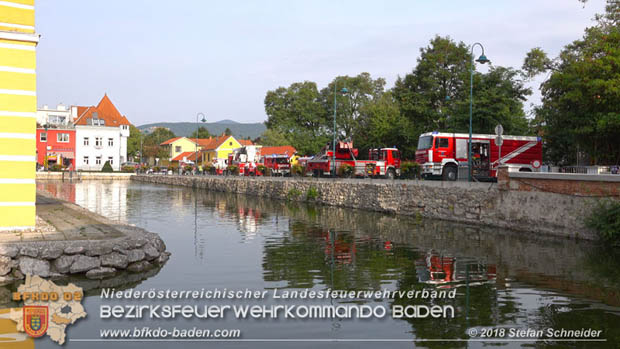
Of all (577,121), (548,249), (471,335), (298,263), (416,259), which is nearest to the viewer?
(471,335)

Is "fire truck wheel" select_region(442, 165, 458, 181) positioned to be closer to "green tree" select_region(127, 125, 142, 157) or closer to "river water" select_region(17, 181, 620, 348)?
"river water" select_region(17, 181, 620, 348)

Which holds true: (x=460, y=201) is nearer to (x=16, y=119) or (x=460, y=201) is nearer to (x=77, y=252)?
(x=77, y=252)

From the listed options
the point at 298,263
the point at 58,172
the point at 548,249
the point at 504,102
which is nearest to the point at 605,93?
the point at 548,249

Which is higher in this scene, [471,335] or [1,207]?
[1,207]

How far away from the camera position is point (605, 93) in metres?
24.8

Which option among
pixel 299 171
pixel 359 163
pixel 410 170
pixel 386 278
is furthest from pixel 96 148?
pixel 386 278

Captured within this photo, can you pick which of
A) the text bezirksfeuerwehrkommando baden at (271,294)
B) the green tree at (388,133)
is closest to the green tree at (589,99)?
the green tree at (388,133)

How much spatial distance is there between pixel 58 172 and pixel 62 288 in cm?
6873

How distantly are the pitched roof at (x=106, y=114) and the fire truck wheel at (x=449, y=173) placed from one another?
69.5 m

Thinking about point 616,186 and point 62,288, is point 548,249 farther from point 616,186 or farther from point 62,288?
point 62,288

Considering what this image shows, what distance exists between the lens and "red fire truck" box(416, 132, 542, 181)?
30.5 meters

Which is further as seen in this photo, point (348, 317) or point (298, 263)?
point (298, 263)

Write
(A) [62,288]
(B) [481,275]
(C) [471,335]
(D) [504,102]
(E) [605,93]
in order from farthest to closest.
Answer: (D) [504,102] → (E) [605,93] → (B) [481,275] → (A) [62,288] → (C) [471,335]

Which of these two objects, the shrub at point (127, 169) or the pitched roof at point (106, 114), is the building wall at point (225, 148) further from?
the shrub at point (127, 169)
